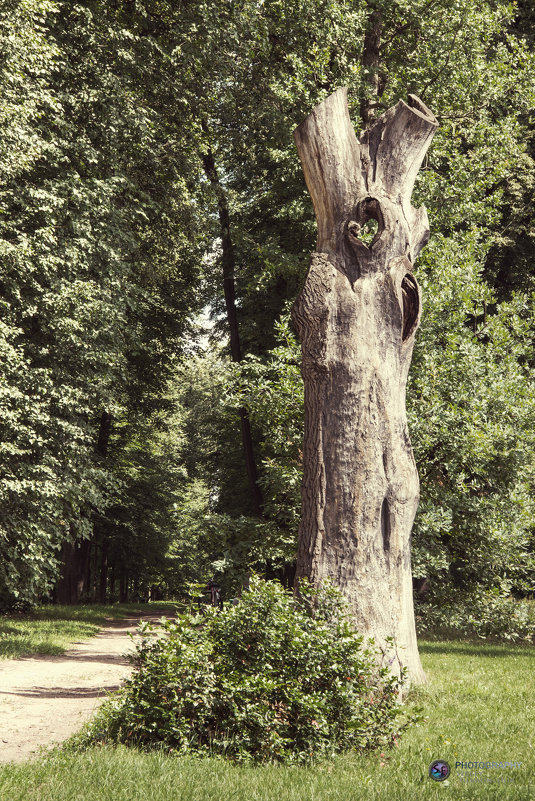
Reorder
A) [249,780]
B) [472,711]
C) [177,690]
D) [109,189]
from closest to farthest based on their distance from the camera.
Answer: [249,780]
[177,690]
[472,711]
[109,189]

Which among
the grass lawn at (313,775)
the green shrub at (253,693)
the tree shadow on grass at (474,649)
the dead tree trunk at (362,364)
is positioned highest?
the dead tree trunk at (362,364)

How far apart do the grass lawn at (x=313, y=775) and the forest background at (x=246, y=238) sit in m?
5.77

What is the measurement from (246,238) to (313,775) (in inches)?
555

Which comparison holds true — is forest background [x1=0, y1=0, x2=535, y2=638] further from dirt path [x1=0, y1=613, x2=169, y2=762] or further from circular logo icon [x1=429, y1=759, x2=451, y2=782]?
circular logo icon [x1=429, y1=759, x2=451, y2=782]

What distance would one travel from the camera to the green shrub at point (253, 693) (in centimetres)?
538

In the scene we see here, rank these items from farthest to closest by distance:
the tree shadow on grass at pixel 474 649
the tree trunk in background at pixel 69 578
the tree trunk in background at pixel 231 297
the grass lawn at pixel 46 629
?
the tree trunk in background at pixel 69 578, the tree trunk in background at pixel 231 297, the tree shadow on grass at pixel 474 649, the grass lawn at pixel 46 629

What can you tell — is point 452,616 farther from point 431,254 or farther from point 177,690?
point 177,690

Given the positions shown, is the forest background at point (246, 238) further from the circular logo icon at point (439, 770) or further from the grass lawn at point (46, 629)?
the circular logo icon at point (439, 770)

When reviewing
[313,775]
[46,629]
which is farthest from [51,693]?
[46,629]

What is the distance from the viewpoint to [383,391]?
765cm

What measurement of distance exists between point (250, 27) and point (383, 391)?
396 inches

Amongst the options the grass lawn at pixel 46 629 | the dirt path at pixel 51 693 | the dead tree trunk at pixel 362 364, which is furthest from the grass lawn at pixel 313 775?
the grass lawn at pixel 46 629

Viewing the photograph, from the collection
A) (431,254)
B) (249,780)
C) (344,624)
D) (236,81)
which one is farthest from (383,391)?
(236,81)

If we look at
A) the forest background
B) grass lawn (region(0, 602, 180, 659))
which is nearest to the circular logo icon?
the forest background
